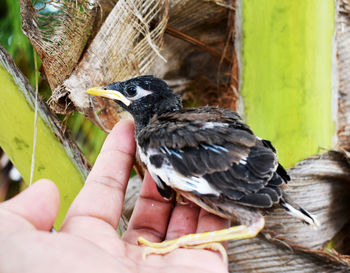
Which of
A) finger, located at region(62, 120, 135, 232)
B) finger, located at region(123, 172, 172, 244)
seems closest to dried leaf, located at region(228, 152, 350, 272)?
finger, located at region(123, 172, 172, 244)

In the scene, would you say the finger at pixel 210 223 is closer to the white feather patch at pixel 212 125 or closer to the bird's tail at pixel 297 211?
the bird's tail at pixel 297 211

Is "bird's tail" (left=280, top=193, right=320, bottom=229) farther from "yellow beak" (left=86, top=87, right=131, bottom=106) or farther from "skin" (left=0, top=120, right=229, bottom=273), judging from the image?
"yellow beak" (left=86, top=87, right=131, bottom=106)

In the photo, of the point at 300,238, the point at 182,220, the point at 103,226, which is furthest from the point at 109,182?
the point at 300,238

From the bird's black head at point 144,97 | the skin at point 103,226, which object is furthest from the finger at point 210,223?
the bird's black head at point 144,97

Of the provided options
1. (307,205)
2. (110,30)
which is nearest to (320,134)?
(307,205)

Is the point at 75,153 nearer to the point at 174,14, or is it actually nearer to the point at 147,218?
the point at 147,218

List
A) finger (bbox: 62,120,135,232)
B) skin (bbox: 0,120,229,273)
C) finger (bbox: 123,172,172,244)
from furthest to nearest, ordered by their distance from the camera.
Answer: finger (bbox: 123,172,172,244) → finger (bbox: 62,120,135,232) → skin (bbox: 0,120,229,273)

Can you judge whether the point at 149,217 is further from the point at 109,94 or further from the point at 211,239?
the point at 109,94
